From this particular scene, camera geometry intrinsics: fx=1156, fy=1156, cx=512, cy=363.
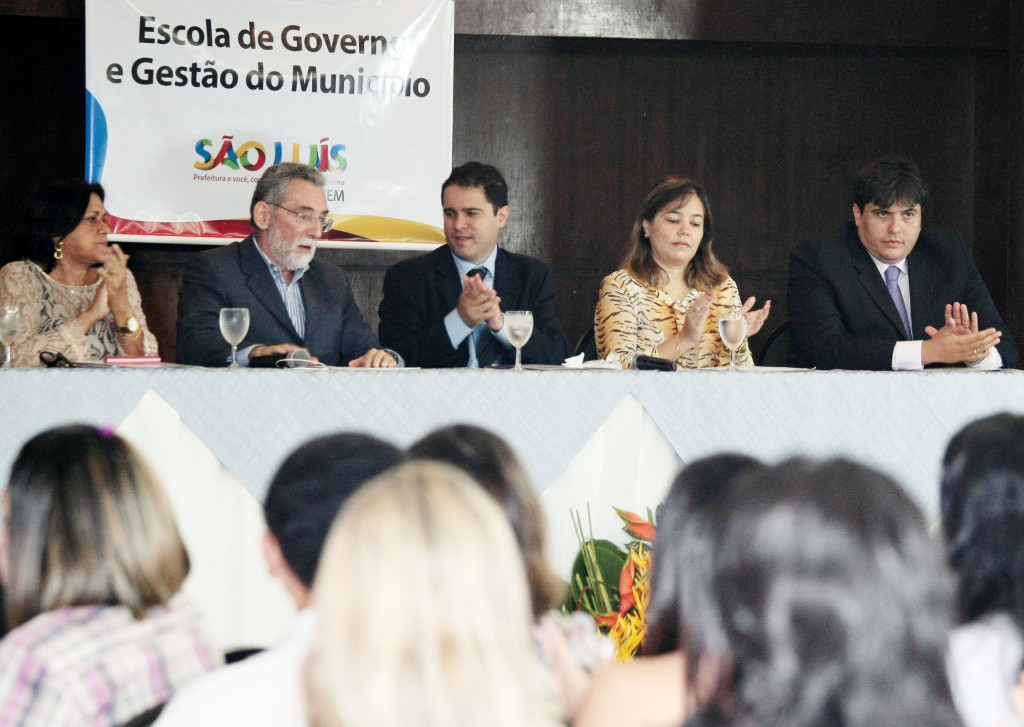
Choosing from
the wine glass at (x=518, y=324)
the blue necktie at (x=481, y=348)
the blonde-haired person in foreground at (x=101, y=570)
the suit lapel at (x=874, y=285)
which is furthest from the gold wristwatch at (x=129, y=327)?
the blonde-haired person in foreground at (x=101, y=570)

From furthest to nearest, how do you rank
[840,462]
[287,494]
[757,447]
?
1. [757,447]
2. [287,494]
3. [840,462]

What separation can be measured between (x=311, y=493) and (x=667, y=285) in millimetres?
2339

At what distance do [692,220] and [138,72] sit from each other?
2128 mm

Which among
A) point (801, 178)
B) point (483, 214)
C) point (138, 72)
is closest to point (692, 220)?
point (483, 214)

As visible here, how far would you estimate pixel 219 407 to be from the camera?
2307 mm

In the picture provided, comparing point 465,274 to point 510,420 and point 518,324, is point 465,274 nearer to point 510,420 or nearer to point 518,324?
point 518,324

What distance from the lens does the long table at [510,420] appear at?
227 cm

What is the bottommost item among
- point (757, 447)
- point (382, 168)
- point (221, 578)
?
point (221, 578)

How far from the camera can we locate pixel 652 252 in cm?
345

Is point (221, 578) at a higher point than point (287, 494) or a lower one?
lower

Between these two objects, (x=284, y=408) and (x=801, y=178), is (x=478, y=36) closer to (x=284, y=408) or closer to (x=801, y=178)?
(x=801, y=178)

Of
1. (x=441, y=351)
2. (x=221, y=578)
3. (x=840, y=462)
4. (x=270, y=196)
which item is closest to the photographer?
(x=840, y=462)

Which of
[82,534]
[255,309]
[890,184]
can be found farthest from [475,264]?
[82,534]

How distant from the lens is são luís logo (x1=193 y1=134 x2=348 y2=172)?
4246 millimetres
